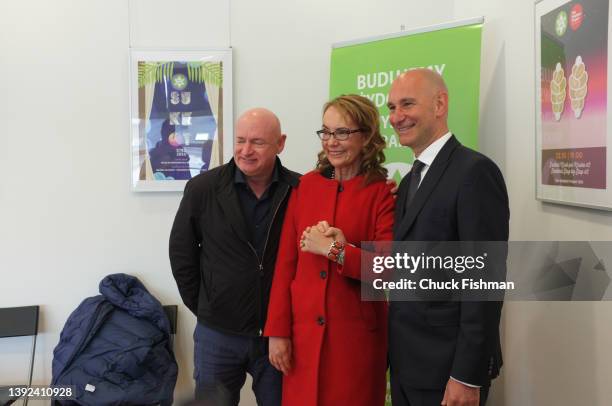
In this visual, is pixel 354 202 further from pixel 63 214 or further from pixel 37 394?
pixel 37 394

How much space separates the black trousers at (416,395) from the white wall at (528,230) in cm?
55

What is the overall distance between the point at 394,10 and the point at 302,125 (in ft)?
3.11

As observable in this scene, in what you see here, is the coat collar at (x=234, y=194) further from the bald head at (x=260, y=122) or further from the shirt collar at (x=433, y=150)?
the shirt collar at (x=433, y=150)

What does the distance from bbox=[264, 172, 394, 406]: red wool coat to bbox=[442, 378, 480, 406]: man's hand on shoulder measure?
314 mm

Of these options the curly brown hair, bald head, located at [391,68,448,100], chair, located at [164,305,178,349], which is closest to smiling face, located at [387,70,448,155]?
bald head, located at [391,68,448,100]

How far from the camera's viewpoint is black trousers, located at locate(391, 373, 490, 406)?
146 centimetres

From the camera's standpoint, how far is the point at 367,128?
1.64 meters

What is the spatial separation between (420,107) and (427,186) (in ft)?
0.85

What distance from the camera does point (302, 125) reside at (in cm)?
312

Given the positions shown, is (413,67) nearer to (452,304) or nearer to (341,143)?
(341,143)

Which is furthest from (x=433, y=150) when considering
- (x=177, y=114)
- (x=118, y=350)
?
(x=118, y=350)

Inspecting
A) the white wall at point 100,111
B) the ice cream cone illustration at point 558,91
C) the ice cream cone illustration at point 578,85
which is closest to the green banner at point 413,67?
the white wall at point 100,111

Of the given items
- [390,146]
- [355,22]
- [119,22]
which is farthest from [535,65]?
[119,22]

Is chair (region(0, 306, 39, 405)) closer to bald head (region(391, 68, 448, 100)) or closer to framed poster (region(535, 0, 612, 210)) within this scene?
bald head (region(391, 68, 448, 100))
